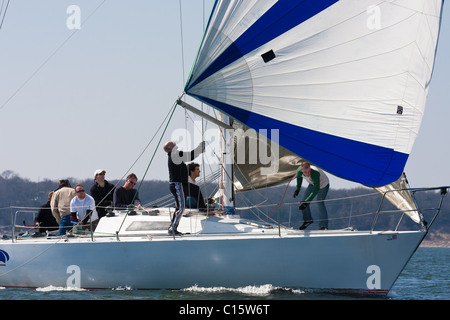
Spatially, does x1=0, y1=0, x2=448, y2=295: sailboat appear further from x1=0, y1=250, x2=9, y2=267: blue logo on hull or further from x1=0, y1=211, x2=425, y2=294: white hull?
x1=0, y1=250, x2=9, y2=267: blue logo on hull

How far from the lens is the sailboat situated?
425 inches

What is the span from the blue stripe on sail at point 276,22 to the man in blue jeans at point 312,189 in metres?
2.04

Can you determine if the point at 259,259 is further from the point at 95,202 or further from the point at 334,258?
the point at 95,202

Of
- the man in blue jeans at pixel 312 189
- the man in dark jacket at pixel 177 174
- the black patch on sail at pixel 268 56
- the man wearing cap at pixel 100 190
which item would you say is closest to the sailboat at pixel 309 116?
the black patch on sail at pixel 268 56

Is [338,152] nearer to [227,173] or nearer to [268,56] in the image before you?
[268,56]

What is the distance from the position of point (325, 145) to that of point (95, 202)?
171 inches

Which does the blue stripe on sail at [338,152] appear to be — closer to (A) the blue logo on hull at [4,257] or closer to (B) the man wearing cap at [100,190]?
(B) the man wearing cap at [100,190]

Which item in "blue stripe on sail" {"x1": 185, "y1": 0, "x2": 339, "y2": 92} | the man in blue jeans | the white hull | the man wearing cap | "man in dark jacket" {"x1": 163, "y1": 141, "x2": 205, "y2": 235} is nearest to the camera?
the white hull

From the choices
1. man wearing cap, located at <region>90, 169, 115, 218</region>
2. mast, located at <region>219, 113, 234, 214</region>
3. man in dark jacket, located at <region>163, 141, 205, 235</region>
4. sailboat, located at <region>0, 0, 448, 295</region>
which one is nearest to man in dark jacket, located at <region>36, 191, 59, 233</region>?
man wearing cap, located at <region>90, 169, 115, 218</region>

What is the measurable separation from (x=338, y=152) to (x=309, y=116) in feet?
2.25

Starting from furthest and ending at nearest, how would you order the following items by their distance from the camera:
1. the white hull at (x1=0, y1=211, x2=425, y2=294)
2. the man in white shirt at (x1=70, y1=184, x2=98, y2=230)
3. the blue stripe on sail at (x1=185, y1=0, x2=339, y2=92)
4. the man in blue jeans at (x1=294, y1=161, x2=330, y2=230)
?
the man in white shirt at (x1=70, y1=184, x2=98, y2=230) < the man in blue jeans at (x1=294, y1=161, x2=330, y2=230) < the blue stripe on sail at (x1=185, y1=0, x2=339, y2=92) < the white hull at (x1=0, y1=211, x2=425, y2=294)

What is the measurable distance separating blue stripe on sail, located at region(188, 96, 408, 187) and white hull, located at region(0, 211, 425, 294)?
0.88 m

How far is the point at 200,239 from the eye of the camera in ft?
35.9
